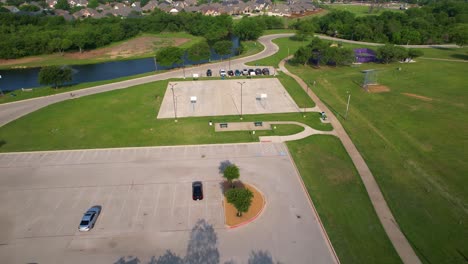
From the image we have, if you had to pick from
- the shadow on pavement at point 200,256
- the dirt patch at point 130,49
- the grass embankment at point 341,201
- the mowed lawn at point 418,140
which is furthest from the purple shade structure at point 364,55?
the shadow on pavement at point 200,256

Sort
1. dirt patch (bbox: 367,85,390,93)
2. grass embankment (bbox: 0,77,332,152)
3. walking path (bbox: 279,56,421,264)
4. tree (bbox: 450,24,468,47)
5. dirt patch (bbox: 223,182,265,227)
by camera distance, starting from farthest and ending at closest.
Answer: tree (bbox: 450,24,468,47)
dirt patch (bbox: 367,85,390,93)
grass embankment (bbox: 0,77,332,152)
dirt patch (bbox: 223,182,265,227)
walking path (bbox: 279,56,421,264)

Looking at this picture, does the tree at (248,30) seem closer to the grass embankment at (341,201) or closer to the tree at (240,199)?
the grass embankment at (341,201)

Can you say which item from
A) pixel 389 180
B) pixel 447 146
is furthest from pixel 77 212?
pixel 447 146

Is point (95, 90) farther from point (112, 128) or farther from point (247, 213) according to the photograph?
point (247, 213)

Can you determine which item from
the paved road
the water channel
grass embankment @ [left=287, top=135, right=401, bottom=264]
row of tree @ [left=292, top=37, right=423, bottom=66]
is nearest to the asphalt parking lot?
grass embankment @ [left=287, top=135, right=401, bottom=264]

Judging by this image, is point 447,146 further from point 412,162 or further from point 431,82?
point 431,82

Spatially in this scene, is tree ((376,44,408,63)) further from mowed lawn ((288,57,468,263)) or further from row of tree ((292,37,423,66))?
mowed lawn ((288,57,468,263))
